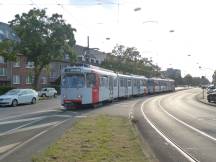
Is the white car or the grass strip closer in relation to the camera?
the grass strip

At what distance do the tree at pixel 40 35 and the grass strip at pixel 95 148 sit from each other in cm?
4780

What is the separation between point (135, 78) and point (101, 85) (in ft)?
82.3

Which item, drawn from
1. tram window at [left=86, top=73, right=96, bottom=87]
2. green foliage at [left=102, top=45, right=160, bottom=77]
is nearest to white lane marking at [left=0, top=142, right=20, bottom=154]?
tram window at [left=86, top=73, right=96, bottom=87]

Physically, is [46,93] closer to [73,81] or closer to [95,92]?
[95,92]

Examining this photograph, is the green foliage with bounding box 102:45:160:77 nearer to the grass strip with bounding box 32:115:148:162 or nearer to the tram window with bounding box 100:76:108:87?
the tram window with bounding box 100:76:108:87

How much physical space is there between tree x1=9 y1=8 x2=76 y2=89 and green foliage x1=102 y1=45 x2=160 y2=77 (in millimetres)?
36407

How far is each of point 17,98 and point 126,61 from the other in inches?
2858

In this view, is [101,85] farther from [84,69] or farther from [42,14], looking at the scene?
[42,14]

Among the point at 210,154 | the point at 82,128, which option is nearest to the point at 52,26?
the point at 82,128

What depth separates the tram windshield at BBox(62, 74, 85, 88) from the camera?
31.2 metres

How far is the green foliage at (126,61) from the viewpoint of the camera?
340ft

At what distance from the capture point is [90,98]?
3183 centimetres

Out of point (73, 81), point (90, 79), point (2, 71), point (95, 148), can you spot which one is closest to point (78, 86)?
point (73, 81)

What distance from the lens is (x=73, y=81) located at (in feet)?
103
